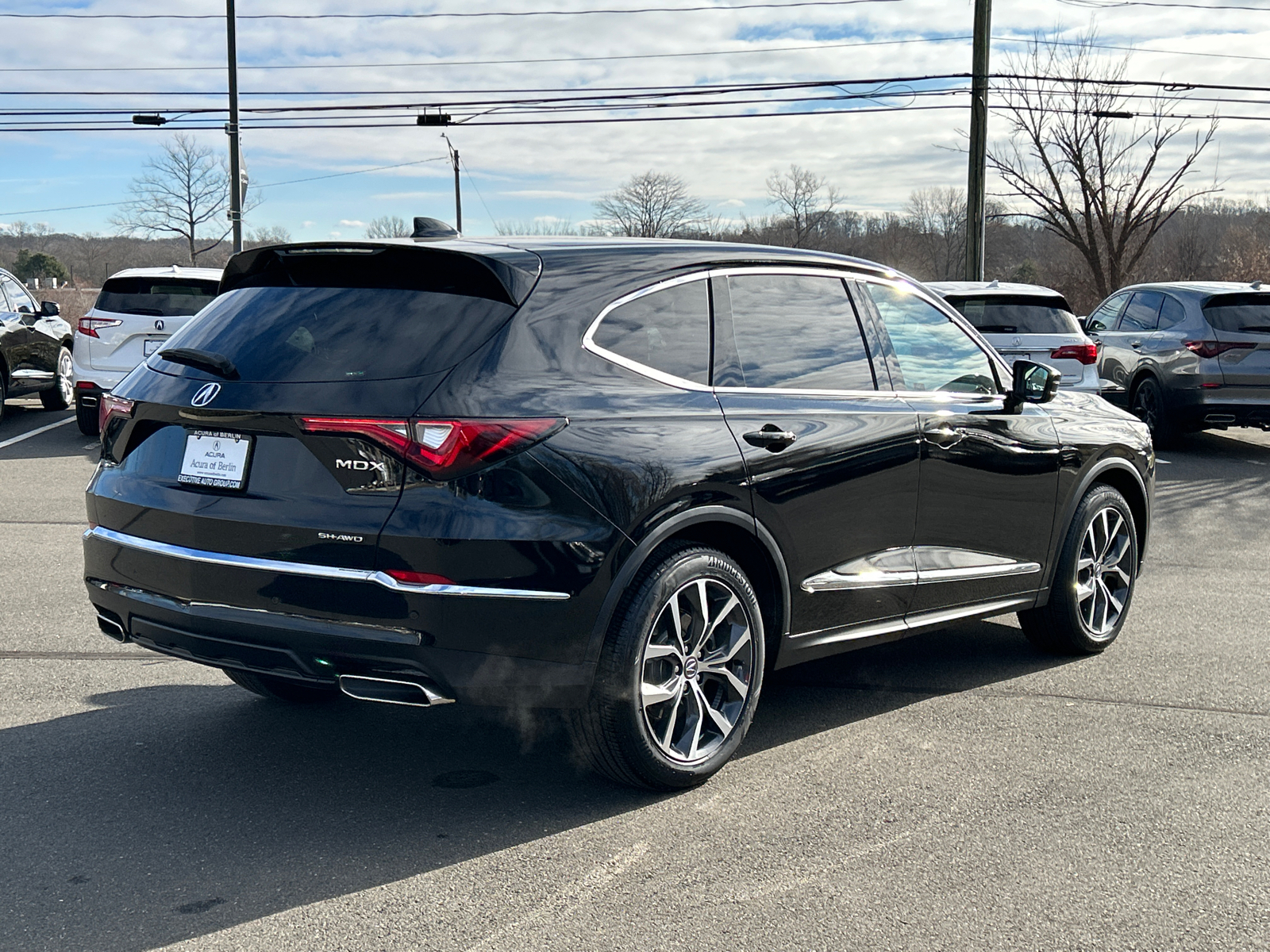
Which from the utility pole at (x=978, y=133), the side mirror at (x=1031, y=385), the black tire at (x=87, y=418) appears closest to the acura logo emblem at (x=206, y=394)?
the side mirror at (x=1031, y=385)

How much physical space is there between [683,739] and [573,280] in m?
1.54

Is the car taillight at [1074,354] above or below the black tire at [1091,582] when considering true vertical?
above

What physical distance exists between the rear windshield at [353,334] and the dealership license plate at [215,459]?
21 centimetres

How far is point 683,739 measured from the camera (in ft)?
13.8

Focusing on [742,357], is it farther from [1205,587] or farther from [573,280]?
[1205,587]

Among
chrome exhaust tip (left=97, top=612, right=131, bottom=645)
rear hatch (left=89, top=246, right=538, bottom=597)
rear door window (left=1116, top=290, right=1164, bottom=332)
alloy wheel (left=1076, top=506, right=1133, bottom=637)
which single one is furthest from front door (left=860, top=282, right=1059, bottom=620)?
rear door window (left=1116, top=290, right=1164, bottom=332)

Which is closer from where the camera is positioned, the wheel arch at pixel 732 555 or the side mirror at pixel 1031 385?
the wheel arch at pixel 732 555

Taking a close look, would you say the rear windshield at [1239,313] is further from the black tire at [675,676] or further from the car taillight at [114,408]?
the car taillight at [114,408]

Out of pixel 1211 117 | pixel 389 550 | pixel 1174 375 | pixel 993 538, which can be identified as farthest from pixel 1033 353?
pixel 1211 117

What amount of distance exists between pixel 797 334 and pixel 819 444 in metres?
0.46

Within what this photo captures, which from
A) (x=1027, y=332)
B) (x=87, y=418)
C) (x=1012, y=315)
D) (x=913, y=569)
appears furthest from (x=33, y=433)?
(x=913, y=569)

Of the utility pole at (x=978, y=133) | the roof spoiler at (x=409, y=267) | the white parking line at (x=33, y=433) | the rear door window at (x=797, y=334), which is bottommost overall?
the white parking line at (x=33, y=433)

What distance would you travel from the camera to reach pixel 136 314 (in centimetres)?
1424

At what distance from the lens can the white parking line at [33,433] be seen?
47.3 ft
